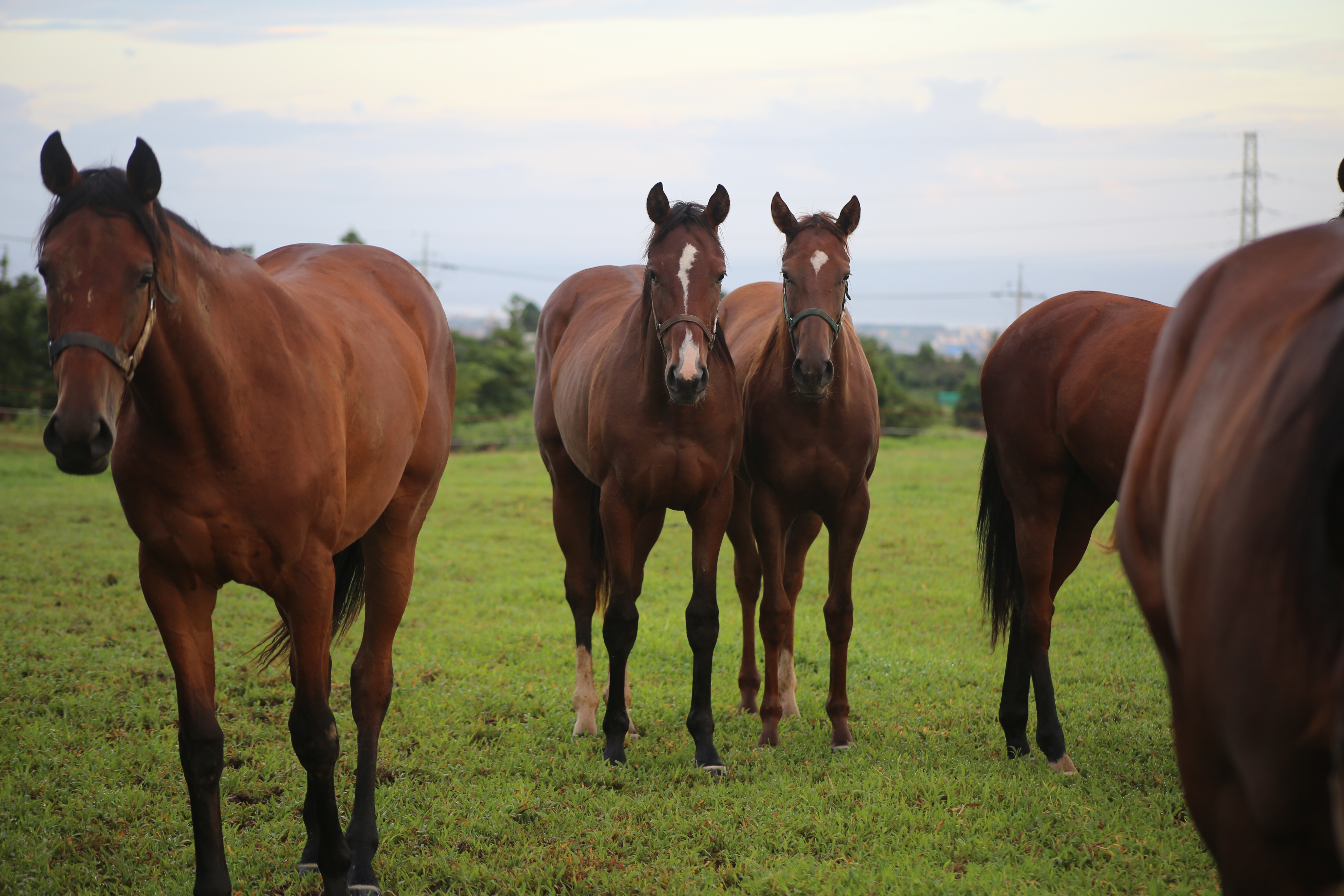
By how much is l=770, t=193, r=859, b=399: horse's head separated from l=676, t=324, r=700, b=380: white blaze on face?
520 millimetres

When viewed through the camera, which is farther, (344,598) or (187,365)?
(344,598)

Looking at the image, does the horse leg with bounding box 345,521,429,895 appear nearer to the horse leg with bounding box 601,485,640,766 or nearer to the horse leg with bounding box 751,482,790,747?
the horse leg with bounding box 601,485,640,766

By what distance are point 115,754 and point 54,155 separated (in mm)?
2787

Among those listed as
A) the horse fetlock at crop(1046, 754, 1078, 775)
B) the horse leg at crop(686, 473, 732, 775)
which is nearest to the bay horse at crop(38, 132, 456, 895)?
the horse leg at crop(686, 473, 732, 775)

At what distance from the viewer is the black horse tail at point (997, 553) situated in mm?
4637

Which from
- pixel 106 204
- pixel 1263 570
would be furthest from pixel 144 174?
pixel 1263 570

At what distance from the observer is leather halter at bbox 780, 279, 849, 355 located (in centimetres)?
421

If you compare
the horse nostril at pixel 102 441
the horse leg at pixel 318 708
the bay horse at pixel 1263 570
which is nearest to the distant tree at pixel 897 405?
the horse leg at pixel 318 708

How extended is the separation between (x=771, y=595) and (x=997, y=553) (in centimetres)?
117

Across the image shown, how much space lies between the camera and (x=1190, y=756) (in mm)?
1749

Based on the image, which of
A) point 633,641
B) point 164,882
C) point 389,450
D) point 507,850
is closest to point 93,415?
point 389,450

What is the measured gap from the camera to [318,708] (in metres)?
2.99

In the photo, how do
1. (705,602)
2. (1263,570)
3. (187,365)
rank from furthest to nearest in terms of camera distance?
(705,602)
(187,365)
(1263,570)

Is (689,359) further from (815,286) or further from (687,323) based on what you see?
(815,286)
